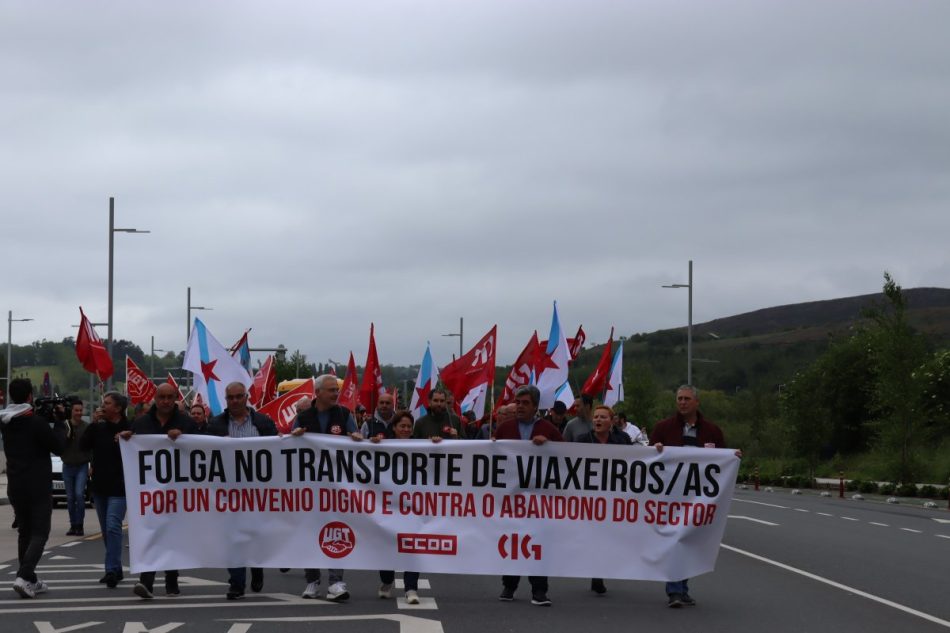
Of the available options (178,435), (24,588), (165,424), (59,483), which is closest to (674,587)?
(178,435)

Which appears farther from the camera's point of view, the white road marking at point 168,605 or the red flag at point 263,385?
the red flag at point 263,385

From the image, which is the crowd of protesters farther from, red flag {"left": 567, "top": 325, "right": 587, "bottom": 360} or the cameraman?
red flag {"left": 567, "top": 325, "right": 587, "bottom": 360}

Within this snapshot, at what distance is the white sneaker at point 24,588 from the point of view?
1248cm

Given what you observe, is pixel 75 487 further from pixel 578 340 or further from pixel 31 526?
pixel 578 340

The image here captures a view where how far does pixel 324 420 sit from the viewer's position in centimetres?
1305

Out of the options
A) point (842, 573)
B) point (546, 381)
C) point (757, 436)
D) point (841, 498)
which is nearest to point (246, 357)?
point (546, 381)

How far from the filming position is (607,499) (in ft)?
41.9

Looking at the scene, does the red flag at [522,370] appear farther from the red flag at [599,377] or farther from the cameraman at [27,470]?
the cameraman at [27,470]

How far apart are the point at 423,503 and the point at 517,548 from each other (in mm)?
947

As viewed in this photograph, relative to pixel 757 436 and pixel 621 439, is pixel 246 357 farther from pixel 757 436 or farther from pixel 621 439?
pixel 757 436

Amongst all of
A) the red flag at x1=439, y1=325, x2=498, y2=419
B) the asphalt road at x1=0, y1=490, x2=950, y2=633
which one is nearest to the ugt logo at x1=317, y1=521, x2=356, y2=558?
the asphalt road at x1=0, y1=490, x2=950, y2=633

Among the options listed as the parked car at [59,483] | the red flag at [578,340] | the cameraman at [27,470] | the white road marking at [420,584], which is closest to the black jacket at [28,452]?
the cameraman at [27,470]

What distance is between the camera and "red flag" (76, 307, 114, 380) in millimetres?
25266

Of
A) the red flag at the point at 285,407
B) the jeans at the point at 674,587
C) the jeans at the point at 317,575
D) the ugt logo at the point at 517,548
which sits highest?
the red flag at the point at 285,407
